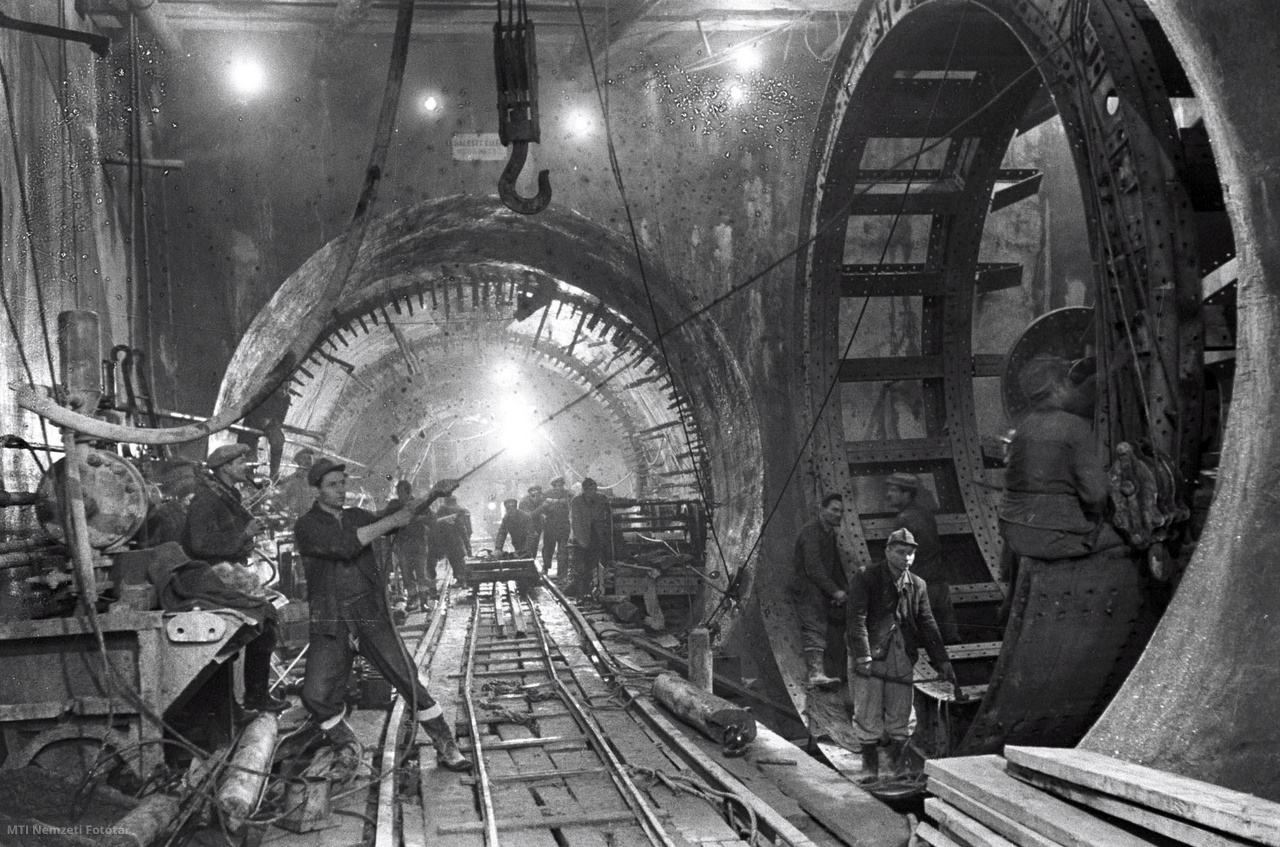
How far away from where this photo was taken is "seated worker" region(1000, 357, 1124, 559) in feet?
17.7

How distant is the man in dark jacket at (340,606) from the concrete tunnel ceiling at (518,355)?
1301mm

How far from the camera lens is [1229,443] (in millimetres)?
4281

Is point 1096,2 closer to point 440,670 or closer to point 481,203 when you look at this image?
point 481,203

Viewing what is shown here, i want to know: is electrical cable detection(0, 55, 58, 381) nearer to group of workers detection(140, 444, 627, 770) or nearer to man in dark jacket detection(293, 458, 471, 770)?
group of workers detection(140, 444, 627, 770)

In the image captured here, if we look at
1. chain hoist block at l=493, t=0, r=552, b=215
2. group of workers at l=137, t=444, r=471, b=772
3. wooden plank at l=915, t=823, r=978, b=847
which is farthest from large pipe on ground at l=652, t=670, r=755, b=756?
chain hoist block at l=493, t=0, r=552, b=215

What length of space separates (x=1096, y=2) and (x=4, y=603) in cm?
645

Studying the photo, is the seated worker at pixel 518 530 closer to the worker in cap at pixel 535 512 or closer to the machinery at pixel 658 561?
the worker in cap at pixel 535 512

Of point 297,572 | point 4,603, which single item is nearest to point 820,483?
point 4,603

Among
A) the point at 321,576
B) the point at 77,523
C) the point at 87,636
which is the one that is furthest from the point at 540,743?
the point at 77,523

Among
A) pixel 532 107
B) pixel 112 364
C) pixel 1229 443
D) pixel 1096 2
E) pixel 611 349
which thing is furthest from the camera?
pixel 611 349

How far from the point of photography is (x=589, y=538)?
59.3 ft

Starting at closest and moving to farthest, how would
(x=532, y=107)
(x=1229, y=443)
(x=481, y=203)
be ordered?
(x=1229, y=443) < (x=532, y=107) < (x=481, y=203)

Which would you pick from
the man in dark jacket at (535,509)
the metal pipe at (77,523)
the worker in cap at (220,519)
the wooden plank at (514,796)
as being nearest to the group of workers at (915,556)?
the wooden plank at (514,796)

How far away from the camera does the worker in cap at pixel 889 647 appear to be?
7.28 metres
